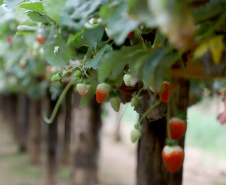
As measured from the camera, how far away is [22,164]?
237 inches

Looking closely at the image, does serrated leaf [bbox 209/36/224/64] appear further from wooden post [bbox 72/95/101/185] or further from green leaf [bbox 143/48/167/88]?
wooden post [bbox 72/95/101/185]

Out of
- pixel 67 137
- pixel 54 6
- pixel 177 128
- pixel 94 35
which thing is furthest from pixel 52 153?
pixel 54 6

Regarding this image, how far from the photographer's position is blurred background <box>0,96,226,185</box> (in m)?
4.97

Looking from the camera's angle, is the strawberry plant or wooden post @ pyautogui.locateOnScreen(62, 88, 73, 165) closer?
the strawberry plant

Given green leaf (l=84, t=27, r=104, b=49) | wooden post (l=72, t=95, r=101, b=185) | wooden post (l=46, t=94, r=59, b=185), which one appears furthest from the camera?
wooden post (l=46, t=94, r=59, b=185)

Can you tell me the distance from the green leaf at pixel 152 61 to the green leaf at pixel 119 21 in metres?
0.05

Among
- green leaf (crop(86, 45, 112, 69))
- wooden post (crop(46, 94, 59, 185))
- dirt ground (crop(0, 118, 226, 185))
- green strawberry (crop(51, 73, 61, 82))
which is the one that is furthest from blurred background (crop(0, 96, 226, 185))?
green leaf (crop(86, 45, 112, 69))

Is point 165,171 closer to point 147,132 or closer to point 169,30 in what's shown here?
point 147,132

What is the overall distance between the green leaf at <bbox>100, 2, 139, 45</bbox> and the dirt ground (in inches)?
144

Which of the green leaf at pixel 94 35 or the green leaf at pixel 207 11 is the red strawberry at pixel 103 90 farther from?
the green leaf at pixel 207 11

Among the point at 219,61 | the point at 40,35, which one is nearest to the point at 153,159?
the point at 40,35

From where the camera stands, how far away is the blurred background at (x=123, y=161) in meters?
4.97

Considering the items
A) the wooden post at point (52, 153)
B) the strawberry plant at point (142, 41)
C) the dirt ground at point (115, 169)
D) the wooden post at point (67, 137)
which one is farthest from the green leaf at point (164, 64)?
the wooden post at point (67, 137)

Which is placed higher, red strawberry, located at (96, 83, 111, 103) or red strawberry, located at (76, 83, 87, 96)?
red strawberry, located at (76, 83, 87, 96)
